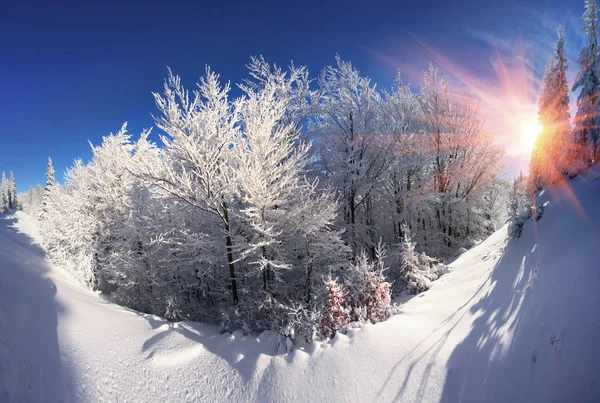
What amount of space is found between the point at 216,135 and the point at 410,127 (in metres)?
9.92

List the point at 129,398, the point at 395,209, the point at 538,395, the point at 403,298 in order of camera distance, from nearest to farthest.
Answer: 1. the point at 538,395
2. the point at 129,398
3. the point at 403,298
4. the point at 395,209

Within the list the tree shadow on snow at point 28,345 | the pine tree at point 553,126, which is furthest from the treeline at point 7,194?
the pine tree at point 553,126

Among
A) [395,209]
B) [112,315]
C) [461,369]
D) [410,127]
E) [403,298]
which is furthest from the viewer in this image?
[395,209]

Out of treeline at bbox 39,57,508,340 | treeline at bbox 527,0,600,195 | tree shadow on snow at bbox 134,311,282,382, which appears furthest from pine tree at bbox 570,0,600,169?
tree shadow on snow at bbox 134,311,282,382

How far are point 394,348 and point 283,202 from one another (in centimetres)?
483

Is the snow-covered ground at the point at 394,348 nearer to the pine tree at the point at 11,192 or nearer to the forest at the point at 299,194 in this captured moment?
the forest at the point at 299,194

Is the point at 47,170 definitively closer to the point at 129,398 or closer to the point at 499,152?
the point at 129,398

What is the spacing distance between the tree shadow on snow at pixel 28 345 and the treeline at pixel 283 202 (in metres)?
3.15

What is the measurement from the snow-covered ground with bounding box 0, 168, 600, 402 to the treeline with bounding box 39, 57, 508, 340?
42.7 inches

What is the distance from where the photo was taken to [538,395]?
3.54 metres

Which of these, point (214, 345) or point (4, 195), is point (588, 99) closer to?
point (214, 345)

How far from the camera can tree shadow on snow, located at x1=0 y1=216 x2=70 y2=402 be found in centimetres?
376

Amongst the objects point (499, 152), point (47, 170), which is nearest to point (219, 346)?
point (499, 152)

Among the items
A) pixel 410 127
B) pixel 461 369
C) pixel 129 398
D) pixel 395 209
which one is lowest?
pixel 129 398
